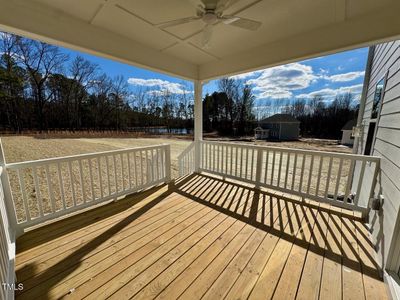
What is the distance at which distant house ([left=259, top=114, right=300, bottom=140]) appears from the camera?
211 inches

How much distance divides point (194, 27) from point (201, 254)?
109 inches

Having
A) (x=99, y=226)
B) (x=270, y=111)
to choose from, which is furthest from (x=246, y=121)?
(x=99, y=226)

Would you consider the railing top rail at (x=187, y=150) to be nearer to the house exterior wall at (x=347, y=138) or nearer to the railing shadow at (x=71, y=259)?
the railing shadow at (x=71, y=259)

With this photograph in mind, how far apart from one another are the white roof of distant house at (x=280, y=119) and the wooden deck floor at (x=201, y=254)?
3.79 m

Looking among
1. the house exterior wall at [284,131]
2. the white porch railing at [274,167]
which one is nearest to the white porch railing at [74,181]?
the white porch railing at [274,167]

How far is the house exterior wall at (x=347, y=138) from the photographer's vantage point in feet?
13.8

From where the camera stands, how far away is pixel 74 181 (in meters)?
3.02

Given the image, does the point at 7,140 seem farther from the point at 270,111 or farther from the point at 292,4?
the point at 270,111

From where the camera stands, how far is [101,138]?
3551 mm

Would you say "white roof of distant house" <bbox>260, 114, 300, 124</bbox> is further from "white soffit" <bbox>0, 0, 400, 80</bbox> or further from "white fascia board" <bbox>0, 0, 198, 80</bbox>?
"white fascia board" <bbox>0, 0, 198, 80</bbox>

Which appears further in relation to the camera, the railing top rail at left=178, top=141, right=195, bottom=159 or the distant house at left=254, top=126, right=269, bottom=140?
the distant house at left=254, top=126, right=269, bottom=140

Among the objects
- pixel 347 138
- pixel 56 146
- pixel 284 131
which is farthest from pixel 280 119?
pixel 56 146

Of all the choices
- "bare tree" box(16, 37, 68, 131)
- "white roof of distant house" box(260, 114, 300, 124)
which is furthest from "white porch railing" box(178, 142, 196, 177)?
"white roof of distant house" box(260, 114, 300, 124)

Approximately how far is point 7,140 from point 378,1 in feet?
15.7
